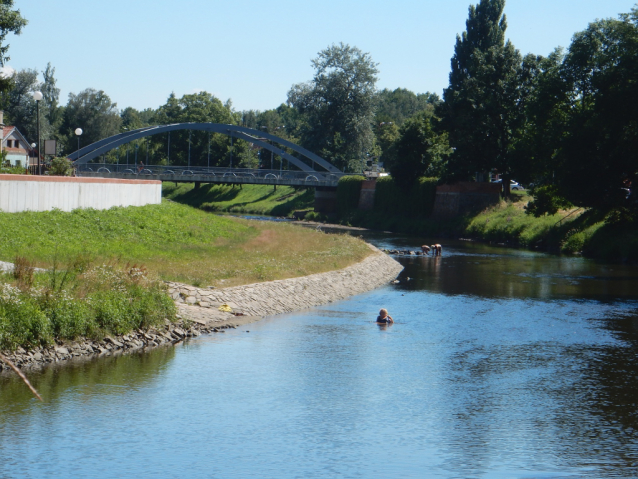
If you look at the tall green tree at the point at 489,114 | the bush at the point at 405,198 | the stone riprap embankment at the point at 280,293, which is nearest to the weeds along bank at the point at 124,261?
the stone riprap embankment at the point at 280,293

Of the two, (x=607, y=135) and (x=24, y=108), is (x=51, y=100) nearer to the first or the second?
(x=24, y=108)

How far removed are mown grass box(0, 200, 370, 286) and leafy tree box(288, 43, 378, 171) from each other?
61.6 metres

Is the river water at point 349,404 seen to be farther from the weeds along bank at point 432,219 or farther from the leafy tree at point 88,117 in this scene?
the leafy tree at point 88,117

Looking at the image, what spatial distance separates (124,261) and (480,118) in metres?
52.3

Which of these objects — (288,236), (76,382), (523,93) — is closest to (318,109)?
(523,93)

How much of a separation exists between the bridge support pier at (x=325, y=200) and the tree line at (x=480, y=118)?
10161mm

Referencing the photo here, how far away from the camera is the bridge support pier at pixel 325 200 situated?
105312mm

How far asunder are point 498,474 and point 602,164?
42643mm

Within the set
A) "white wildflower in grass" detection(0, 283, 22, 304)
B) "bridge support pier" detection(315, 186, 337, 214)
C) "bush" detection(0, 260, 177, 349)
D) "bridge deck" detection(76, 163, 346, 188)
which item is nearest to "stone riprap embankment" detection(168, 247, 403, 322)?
"bush" detection(0, 260, 177, 349)

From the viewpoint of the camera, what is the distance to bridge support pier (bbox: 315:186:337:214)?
346 ft

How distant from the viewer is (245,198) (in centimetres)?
12388

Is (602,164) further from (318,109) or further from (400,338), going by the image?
(318,109)

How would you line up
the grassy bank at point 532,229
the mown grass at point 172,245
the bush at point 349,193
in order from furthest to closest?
the bush at point 349,193
the grassy bank at point 532,229
the mown grass at point 172,245

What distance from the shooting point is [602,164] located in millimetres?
53156
